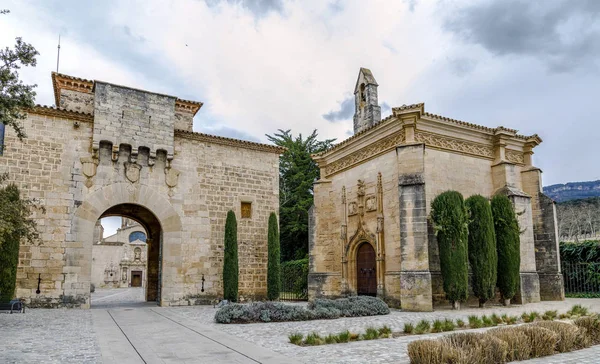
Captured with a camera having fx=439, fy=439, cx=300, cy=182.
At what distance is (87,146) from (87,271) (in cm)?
440

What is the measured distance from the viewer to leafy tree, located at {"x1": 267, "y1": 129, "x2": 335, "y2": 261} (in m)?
31.6

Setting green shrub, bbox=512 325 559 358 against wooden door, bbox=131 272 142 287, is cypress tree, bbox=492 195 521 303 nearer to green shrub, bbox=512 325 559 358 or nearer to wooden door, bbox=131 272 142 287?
green shrub, bbox=512 325 559 358

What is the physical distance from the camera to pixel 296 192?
107ft

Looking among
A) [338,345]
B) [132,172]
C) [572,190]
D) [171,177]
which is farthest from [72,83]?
[572,190]

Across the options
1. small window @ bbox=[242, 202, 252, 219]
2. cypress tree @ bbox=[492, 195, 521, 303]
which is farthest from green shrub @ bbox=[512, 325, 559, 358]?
small window @ bbox=[242, 202, 252, 219]

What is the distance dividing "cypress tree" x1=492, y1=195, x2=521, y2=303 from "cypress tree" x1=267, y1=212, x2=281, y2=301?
8323 millimetres

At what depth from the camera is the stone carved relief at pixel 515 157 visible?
17250 millimetres

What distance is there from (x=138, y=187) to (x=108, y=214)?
314cm

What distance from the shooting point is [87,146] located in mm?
15695

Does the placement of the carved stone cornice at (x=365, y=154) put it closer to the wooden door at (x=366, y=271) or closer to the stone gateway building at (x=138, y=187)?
the stone gateway building at (x=138, y=187)

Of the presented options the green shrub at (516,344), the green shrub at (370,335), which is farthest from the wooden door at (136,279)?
the green shrub at (516,344)

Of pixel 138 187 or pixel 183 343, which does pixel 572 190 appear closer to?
pixel 138 187

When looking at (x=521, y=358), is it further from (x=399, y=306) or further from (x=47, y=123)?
(x=47, y=123)

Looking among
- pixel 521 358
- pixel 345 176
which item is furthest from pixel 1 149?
pixel 521 358
